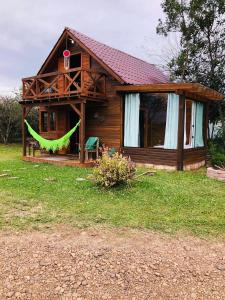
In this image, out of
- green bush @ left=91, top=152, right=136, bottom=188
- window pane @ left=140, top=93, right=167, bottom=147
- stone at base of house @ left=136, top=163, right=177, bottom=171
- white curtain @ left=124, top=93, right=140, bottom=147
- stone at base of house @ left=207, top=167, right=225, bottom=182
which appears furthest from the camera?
window pane @ left=140, top=93, right=167, bottom=147

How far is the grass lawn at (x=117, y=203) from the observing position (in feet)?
15.0

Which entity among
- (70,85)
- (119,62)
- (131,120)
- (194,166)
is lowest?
(194,166)

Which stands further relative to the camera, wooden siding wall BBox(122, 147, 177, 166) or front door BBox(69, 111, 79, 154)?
front door BBox(69, 111, 79, 154)

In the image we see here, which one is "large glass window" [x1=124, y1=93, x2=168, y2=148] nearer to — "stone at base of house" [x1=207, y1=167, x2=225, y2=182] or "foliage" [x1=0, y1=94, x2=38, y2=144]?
"stone at base of house" [x1=207, y1=167, x2=225, y2=182]

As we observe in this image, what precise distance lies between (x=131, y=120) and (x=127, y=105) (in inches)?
21.8

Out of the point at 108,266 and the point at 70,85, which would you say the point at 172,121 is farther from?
the point at 108,266

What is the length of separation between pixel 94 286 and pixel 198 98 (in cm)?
903

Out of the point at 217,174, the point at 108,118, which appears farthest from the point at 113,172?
the point at 108,118

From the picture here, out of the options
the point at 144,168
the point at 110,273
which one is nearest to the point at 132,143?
the point at 144,168

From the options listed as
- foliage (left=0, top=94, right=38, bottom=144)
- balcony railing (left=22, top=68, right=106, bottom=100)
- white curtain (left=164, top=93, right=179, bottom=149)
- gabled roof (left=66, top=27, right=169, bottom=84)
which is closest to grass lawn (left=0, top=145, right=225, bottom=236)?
white curtain (left=164, top=93, right=179, bottom=149)

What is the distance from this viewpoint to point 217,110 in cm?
1470

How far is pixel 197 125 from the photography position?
11.0 m

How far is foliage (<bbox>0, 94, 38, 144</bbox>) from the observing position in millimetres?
18969

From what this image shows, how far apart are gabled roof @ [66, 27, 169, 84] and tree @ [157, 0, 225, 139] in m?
2.20
